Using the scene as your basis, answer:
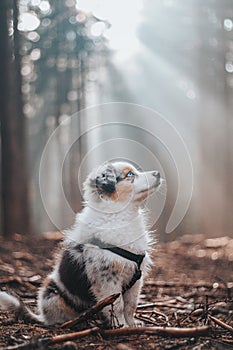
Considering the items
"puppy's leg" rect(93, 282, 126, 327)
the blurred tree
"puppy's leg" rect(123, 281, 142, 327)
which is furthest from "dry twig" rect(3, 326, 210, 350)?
the blurred tree

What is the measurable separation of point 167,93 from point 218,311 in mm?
2497

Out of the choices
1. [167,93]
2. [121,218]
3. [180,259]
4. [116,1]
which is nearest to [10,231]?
[180,259]

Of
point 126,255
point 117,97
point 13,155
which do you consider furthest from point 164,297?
point 13,155

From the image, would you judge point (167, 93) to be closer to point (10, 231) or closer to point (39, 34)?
point (39, 34)

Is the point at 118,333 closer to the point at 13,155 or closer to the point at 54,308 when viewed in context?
the point at 54,308

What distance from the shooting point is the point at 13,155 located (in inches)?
212

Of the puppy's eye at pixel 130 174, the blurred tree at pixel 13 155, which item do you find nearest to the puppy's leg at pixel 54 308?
the puppy's eye at pixel 130 174

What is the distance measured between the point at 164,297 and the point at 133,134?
1.05 metres

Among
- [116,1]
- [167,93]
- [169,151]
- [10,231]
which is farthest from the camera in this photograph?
[10,231]

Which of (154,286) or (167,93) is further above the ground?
(167,93)

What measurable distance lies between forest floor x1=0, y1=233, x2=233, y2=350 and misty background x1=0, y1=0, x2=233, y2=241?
1.15 feet

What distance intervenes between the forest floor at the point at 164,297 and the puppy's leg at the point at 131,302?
139 mm

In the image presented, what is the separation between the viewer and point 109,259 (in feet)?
7.45

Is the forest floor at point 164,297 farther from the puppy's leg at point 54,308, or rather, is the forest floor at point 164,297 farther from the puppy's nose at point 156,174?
the puppy's nose at point 156,174
